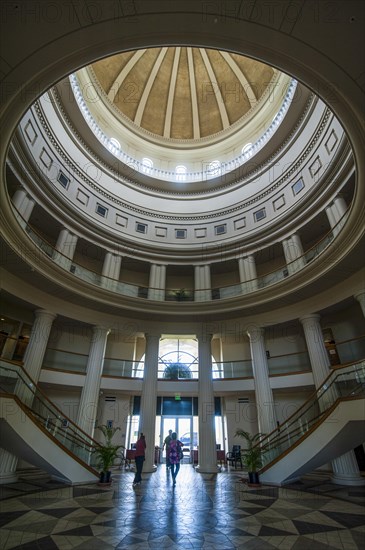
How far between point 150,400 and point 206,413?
2.62 m

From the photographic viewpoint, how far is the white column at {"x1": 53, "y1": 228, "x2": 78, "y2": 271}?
1295cm

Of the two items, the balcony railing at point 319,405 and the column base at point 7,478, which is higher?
the balcony railing at point 319,405

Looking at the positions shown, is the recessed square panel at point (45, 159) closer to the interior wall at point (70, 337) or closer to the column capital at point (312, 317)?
the interior wall at point (70, 337)

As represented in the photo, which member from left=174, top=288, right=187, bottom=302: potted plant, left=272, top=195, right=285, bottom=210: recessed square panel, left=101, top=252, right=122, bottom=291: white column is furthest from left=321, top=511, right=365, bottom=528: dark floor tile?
left=272, top=195, right=285, bottom=210: recessed square panel

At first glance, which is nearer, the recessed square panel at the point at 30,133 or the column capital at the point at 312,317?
the recessed square panel at the point at 30,133

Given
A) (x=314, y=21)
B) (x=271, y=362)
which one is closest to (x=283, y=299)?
(x=271, y=362)

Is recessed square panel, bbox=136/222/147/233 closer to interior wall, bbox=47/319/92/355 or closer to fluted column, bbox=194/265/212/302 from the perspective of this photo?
fluted column, bbox=194/265/212/302

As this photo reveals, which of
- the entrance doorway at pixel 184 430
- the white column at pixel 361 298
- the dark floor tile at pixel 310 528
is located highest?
the white column at pixel 361 298

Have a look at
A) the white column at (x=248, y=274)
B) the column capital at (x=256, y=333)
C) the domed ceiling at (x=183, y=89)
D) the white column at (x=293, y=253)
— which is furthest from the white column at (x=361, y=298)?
the domed ceiling at (x=183, y=89)

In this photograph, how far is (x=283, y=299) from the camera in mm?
12656

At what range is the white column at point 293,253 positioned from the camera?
42.8ft

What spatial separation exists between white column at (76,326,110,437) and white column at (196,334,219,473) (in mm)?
4653

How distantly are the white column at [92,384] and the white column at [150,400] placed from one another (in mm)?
2082

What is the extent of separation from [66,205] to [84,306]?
4.96 meters
